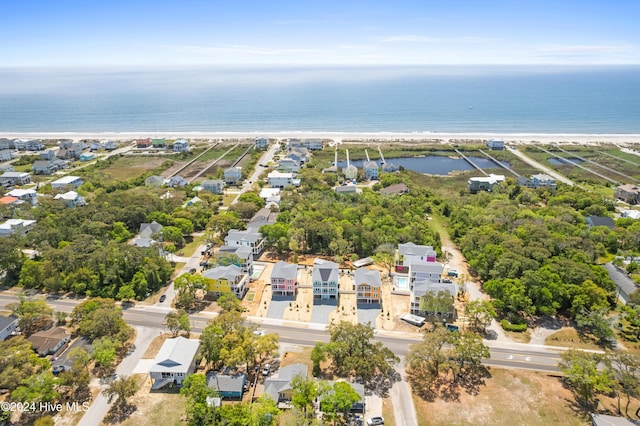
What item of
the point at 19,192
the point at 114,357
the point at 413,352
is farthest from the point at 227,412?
the point at 19,192

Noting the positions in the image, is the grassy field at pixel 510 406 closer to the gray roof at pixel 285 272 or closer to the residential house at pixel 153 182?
the gray roof at pixel 285 272

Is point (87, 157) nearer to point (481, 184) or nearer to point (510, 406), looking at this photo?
point (481, 184)

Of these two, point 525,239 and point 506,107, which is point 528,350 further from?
point 506,107

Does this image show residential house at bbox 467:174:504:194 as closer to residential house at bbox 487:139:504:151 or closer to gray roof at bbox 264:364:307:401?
residential house at bbox 487:139:504:151

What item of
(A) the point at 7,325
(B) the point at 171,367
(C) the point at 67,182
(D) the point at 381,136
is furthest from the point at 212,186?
(D) the point at 381,136

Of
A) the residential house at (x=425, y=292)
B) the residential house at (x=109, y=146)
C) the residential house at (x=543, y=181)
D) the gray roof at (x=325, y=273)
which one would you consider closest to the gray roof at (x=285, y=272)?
the gray roof at (x=325, y=273)

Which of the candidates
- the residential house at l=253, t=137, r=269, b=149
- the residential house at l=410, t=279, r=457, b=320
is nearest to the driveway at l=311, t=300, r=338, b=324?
the residential house at l=410, t=279, r=457, b=320
